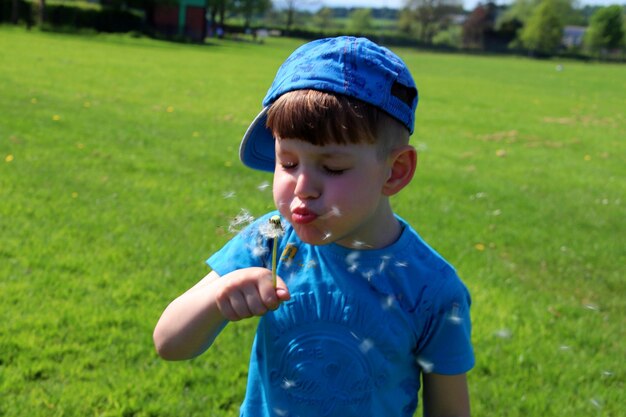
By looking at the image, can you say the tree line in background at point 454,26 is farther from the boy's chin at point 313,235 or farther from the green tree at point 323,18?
the boy's chin at point 313,235

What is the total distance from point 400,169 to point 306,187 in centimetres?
32

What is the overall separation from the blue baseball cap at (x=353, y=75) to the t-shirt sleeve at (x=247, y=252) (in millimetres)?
328

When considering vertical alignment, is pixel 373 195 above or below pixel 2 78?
above

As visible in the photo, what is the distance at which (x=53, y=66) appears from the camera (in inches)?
Result: 718

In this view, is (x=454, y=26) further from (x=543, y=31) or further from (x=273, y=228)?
(x=273, y=228)

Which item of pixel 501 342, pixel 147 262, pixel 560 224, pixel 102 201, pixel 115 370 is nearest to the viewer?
pixel 115 370

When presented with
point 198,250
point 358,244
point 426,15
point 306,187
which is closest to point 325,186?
point 306,187

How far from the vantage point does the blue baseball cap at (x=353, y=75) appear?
1.57 metres

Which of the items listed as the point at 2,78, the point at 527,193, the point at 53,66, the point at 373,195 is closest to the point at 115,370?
the point at 373,195

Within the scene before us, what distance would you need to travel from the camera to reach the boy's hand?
4.77 feet

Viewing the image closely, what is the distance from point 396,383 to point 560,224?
5.22 metres

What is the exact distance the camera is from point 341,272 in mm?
1753

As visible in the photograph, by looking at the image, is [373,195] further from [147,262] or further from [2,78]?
[2,78]

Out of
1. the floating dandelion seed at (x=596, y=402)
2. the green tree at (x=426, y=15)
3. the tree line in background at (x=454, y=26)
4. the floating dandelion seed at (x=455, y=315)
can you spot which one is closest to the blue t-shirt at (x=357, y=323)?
the floating dandelion seed at (x=455, y=315)
